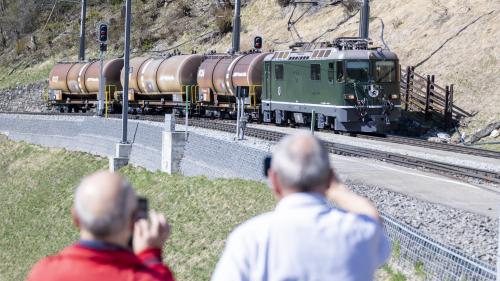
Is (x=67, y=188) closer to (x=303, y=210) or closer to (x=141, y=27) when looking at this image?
(x=303, y=210)

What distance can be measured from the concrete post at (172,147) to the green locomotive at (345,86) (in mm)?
5275

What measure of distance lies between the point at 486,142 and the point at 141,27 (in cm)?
4217

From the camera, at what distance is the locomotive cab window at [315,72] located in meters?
30.2

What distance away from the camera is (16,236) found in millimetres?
25312

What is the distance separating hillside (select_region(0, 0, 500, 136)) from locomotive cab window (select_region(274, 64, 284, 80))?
6348 mm

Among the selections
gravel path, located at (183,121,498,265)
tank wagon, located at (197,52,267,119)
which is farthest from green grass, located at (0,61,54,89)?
gravel path, located at (183,121,498,265)

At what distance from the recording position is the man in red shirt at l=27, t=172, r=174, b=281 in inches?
154

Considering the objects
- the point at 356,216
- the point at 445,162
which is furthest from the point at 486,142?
the point at 356,216

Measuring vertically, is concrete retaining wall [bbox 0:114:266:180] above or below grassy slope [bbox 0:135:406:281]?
above

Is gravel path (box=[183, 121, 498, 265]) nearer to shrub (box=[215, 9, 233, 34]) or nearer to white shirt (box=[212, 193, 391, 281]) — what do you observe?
white shirt (box=[212, 193, 391, 281])

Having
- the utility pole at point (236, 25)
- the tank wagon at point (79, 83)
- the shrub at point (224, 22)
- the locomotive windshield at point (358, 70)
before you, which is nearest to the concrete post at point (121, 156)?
the locomotive windshield at point (358, 70)

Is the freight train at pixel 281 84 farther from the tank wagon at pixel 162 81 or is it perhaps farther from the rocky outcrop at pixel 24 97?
the rocky outcrop at pixel 24 97

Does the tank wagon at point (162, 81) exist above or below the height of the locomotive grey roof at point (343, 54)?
below

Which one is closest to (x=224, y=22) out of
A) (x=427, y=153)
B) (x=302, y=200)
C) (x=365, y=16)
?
(x=365, y=16)
